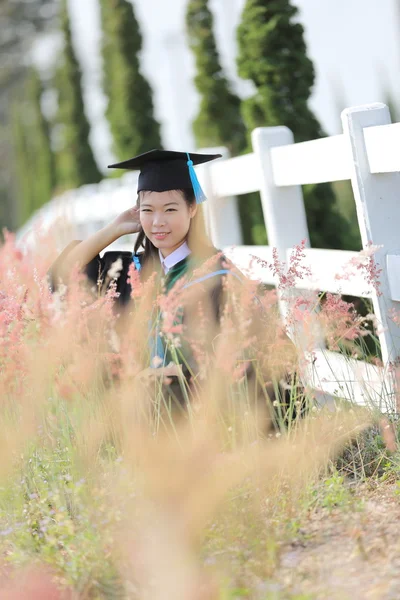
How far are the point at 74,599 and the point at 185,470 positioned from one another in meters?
0.49

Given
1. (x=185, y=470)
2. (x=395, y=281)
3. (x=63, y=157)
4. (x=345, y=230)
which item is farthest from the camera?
(x=63, y=157)

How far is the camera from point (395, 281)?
3.62 metres

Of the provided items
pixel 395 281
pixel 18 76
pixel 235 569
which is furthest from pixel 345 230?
pixel 18 76

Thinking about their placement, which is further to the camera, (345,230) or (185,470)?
(345,230)

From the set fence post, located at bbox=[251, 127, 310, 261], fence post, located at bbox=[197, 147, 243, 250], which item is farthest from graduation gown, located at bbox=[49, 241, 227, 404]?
fence post, located at bbox=[197, 147, 243, 250]

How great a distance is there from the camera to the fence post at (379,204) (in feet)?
12.2

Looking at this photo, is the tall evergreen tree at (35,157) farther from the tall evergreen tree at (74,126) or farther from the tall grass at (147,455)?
the tall grass at (147,455)

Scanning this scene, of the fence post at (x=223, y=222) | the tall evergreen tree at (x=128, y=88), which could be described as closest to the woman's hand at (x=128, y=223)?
the fence post at (x=223, y=222)

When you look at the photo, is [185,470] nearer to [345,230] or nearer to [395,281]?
[395,281]

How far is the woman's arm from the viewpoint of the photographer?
3982 mm

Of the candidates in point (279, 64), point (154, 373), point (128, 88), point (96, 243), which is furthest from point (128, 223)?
point (128, 88)

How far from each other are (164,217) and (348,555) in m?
1.59

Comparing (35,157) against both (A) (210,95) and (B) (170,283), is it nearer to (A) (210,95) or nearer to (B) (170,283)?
(A) (210,95)

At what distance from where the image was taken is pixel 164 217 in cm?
360
